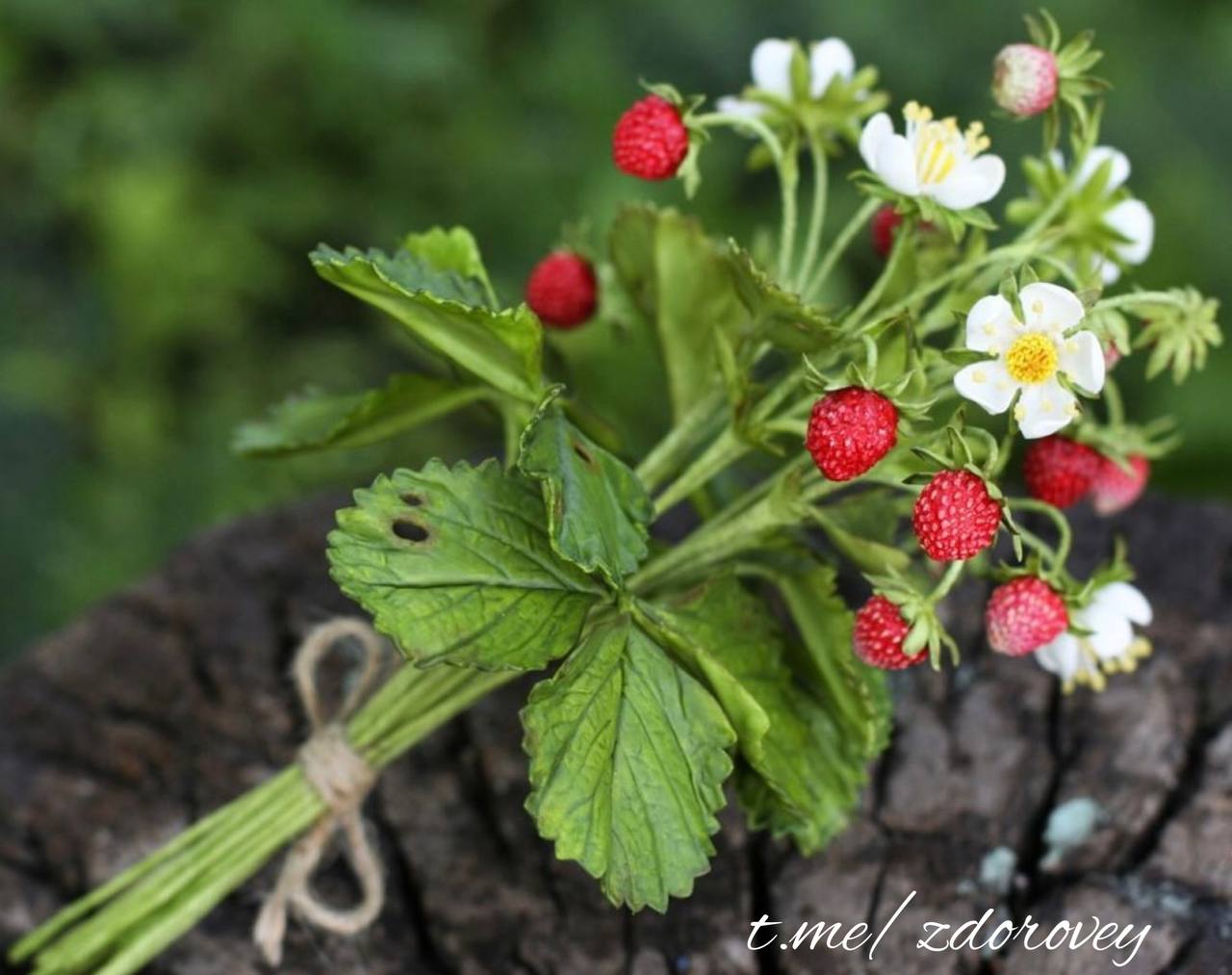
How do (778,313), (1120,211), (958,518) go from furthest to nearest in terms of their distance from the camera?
(1120,211)
(778,313)
(958,518)

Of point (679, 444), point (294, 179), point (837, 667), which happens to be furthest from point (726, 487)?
point (294, 179)

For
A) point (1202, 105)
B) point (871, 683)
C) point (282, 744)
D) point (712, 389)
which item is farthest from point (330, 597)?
point (1202, 105)

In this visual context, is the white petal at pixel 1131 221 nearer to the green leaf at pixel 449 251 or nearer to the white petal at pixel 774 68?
the white petal at pixel 774 68

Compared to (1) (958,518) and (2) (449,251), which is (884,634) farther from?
(2) (449,251)

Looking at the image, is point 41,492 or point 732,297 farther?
point 41,492

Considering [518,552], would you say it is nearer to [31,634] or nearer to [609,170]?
[609,170]

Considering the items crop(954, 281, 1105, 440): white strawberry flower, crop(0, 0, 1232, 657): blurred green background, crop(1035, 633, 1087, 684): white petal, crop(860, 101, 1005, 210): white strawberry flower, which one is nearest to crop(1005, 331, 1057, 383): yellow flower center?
crop(954, 281, 1105, 440): white strawberry flower
